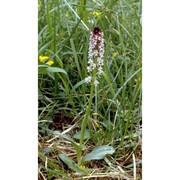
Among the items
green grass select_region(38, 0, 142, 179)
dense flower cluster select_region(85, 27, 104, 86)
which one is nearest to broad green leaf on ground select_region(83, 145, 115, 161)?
green grass select_region(38, 0, 142, 179)

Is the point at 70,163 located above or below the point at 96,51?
below

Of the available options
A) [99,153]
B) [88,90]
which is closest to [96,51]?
[88,90]

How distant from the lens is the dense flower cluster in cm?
115

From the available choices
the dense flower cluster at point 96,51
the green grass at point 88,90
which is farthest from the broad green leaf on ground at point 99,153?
the dense flower cluster at point 96,51

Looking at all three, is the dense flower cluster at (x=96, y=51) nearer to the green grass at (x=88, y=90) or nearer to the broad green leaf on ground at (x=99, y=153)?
the green grass at (x=88, y=90)

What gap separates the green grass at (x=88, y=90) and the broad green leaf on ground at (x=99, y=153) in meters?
0.01

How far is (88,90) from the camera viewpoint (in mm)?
1212

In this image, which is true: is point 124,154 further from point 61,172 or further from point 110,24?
point 110,24

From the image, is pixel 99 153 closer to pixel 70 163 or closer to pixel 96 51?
pixel 70 163

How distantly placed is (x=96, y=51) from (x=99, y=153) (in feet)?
0.74

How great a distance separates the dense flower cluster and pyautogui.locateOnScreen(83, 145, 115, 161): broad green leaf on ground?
15 centimetres

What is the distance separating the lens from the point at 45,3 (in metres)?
1.26

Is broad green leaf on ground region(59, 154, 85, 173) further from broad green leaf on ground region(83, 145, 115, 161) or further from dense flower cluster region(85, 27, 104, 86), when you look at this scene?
dense flower cluster region(85, 27, 104, 86)

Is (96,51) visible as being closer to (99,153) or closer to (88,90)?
(88,90)
